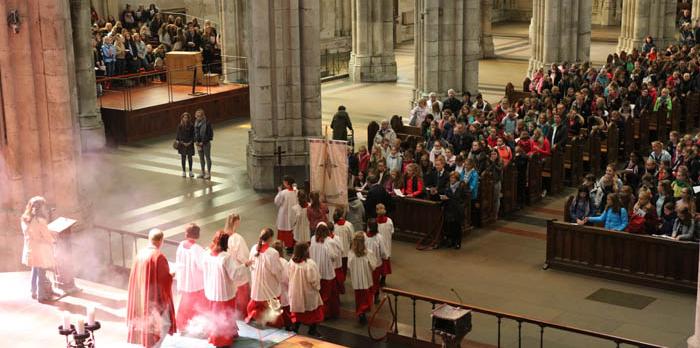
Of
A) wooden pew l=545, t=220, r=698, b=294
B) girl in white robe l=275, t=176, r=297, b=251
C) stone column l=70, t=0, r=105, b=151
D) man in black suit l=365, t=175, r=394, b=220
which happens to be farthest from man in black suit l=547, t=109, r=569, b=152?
stone column l=70, t=0, r=105, b=151

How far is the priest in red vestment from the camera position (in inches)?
536

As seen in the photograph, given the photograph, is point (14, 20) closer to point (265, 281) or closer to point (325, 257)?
point (265, 281)

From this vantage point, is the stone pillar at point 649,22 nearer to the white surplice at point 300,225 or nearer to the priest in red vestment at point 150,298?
the white surplice at point 300,225

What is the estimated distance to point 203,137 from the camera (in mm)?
24359

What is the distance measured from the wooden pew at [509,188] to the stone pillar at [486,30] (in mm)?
22200

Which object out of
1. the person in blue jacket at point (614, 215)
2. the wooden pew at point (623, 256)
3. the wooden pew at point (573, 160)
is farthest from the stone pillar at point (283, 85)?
the person in blue jacket at point (614, 215)

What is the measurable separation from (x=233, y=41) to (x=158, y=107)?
624 centimetres

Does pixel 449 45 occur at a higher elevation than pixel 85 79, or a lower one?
higher

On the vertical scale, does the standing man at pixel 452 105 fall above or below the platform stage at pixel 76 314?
above

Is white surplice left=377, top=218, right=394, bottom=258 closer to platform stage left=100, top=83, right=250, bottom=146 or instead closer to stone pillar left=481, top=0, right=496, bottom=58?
platform stage left=100, top=83, right=250, bottom=146

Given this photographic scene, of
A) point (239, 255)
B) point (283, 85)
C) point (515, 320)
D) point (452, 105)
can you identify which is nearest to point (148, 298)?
point (239, 255)

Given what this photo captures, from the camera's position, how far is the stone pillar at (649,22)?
41.9 metres

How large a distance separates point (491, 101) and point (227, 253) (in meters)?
20.4

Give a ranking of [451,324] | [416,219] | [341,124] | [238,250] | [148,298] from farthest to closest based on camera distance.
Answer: [341,124], [416,219], [238,250], [148,298], [451,324]
